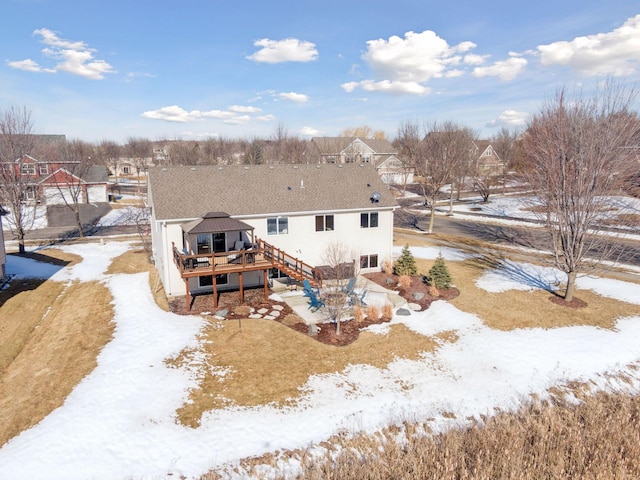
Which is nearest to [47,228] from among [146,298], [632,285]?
[146,298]

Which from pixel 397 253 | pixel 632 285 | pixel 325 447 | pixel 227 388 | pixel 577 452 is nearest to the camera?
pixel 577 452

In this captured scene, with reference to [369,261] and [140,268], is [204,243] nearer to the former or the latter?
[140,268]

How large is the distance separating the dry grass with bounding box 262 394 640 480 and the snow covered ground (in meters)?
0.88

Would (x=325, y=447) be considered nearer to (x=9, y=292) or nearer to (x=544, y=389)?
(x=544, y=389)

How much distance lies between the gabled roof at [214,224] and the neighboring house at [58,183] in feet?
118

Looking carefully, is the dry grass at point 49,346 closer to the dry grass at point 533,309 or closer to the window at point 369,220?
the window at point 369,220

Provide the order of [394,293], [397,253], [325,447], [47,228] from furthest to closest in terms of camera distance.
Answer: [47,228]
[397,253]
[394,293]
[325,447]

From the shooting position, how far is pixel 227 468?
36.6 ft

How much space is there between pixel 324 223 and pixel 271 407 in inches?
565

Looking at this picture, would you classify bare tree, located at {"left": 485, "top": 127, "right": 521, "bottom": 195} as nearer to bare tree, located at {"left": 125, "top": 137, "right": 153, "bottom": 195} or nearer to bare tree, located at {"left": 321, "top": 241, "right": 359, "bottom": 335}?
bare tree, located at {"left": 321, "top": 241, "right": 359, "bottom": 335}

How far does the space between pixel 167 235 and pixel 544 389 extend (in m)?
20.0

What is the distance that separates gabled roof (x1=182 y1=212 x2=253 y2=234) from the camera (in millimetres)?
21234

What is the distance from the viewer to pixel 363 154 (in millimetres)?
86812

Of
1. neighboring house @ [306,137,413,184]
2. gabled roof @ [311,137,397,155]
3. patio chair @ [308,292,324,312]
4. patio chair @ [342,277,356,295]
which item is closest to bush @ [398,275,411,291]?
patio chair @ [342,277,356,295]
